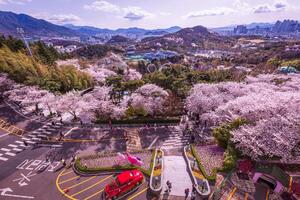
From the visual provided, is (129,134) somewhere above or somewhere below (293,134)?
below

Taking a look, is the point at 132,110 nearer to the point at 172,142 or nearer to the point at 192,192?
the point at 172,142

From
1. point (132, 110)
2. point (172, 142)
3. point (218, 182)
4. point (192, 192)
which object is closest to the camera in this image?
point (192, 192)

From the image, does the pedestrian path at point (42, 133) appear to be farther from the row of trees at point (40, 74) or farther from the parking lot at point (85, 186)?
the parking lot at point (85, 186)

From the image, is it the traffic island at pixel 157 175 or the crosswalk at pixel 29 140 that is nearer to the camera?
the traffic island at pixel 157 175

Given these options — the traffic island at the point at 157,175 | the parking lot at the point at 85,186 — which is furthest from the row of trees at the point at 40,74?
the traffic island at the point at 157,175

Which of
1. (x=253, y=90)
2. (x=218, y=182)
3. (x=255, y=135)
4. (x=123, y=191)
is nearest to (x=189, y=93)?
(x=253, y=90)

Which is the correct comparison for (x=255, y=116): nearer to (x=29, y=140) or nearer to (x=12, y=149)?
(x=29, y=140)

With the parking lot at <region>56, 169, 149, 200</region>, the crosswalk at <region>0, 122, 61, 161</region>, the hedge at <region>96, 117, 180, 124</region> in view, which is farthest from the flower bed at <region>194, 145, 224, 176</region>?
the crosswalk at <region>0, 122, 61, 161</region>
